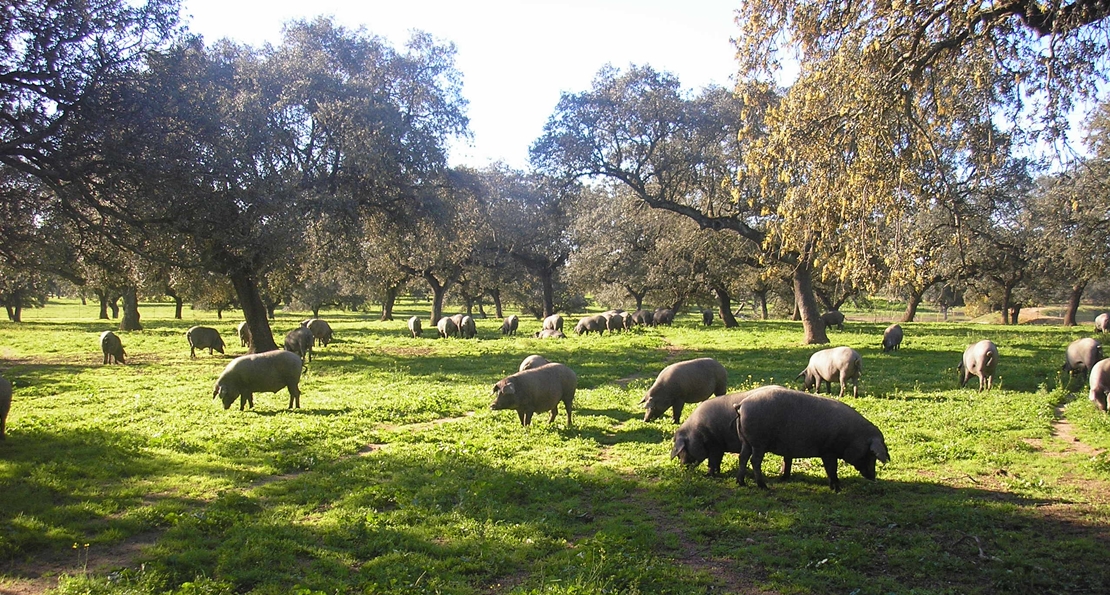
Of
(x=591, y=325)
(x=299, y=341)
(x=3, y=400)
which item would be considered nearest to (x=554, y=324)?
(x=591, y=325)

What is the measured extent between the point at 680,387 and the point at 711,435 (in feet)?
10.8

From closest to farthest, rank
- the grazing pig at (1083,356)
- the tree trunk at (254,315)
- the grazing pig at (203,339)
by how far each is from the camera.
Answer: the grazing pig at (1083,356), the tree trunk at (254,315), the grazing pig at (203,339)

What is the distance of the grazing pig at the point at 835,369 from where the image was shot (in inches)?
601

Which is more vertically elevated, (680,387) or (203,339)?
(203,339)

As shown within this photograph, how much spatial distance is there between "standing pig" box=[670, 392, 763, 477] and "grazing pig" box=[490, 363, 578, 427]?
11.1 ft

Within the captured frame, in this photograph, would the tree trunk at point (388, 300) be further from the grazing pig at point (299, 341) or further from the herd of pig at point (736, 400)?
the herd of pig at point (736, 400)

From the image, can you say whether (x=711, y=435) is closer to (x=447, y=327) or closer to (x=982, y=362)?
(x=982, y=362)

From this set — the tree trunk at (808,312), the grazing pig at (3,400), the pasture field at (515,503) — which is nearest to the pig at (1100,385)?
the pasture field at (515,503)

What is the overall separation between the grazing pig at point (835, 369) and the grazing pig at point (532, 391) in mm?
6560

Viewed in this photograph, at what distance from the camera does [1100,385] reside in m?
12.8

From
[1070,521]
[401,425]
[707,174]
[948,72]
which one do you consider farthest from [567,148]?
[1070,521]

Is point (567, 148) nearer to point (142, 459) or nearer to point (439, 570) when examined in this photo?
point (142, 459)

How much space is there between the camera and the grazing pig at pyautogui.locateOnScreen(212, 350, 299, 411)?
1441cm

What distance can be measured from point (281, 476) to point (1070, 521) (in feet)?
31.3
